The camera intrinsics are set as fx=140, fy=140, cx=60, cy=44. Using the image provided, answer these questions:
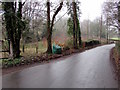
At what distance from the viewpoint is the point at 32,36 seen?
2231 cm

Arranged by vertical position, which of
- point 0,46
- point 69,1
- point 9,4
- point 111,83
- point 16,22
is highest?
point 69,1

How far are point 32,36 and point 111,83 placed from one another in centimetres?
1863

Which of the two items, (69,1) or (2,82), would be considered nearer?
(2,82)

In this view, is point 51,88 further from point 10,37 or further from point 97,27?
point 97,27

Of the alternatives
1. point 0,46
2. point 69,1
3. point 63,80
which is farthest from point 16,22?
point 69,1

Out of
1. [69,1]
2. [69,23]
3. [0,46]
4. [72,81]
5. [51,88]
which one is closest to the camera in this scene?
[51,88]

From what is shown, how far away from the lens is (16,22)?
34.9 feet

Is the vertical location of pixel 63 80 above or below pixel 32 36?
below

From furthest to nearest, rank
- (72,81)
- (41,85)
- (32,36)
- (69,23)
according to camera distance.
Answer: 1. (69,23)
2. (32,36)
3. (72,81)
4. (41,85)

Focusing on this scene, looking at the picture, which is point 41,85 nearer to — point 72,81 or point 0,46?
point 72,81

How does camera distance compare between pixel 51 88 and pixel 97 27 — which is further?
pixel 97 27

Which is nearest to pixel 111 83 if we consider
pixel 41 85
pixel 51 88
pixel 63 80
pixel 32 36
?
pixel 63 80

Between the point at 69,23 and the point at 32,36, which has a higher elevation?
the point at 69,23

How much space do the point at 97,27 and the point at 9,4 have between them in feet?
155
